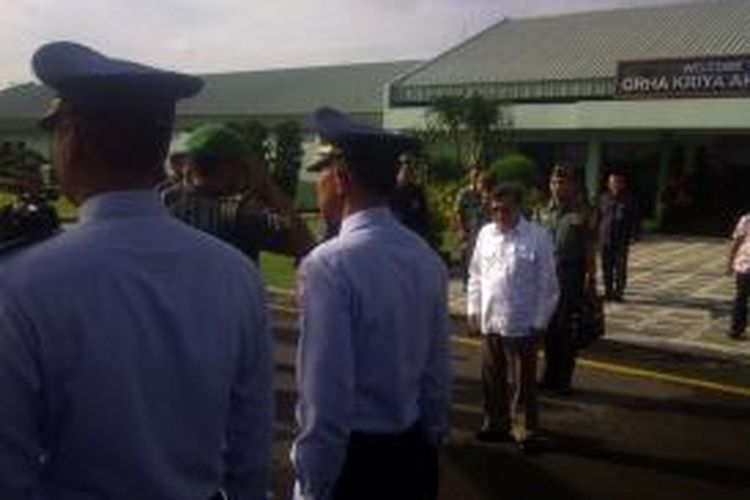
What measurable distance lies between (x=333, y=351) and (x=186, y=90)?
126 cm

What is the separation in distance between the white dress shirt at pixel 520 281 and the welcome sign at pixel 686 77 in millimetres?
23773

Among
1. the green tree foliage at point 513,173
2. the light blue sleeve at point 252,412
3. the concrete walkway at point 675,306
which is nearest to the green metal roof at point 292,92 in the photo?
the concrete walkway at point 675,306

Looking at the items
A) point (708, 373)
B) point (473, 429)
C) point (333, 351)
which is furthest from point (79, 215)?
point (708, 373)

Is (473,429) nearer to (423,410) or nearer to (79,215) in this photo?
(423,410)

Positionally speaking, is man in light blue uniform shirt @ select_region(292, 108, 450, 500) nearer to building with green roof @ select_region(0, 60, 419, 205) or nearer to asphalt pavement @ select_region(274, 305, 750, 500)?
asphalt pavement @ select_region(274, 305, 750, 500)

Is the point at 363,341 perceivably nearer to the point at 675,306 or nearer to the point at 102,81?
the point at 102,81

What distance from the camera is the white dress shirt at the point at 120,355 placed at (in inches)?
85.4

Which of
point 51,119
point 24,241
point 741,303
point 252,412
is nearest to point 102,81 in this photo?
point 51,119

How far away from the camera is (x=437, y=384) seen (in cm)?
404

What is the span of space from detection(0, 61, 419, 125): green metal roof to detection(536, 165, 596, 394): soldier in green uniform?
33461 mm

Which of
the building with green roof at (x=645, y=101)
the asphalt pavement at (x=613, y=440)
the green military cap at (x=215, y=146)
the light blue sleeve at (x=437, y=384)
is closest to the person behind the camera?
the light blue sleeve at (x=437, y=384)

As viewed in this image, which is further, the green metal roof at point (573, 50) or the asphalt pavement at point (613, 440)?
the green metal roof at point (573, 50)

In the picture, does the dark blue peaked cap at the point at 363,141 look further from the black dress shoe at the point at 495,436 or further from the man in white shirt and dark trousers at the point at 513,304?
the black dress shoe at the point at 495,436

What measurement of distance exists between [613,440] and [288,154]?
2982 cm
